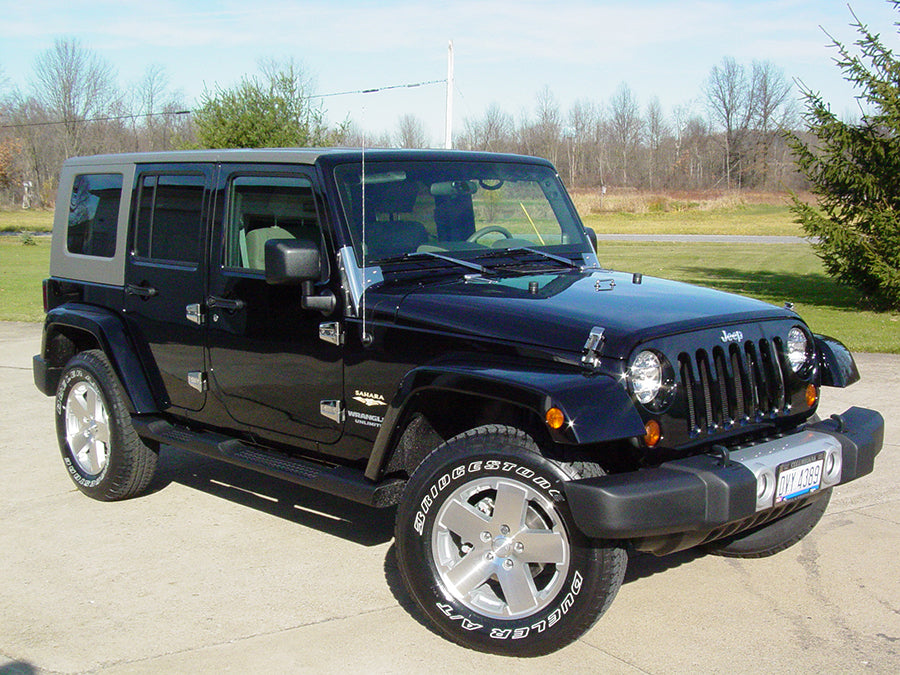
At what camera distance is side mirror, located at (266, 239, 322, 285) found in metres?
4.12

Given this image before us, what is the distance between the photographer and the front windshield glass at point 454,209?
4465mm

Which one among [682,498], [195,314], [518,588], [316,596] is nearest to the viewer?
[682,498]

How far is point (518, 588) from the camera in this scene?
3648 millimetres

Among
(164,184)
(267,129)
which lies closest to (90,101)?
(267,129)

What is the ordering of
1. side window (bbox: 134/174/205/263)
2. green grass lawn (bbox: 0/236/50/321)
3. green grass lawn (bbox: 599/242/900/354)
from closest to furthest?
side window (bbox: 134/174/205/263)
green grass lawn (bbox: 599/242/900/354)
green grass lawn (bbox: 0/236/50/321)

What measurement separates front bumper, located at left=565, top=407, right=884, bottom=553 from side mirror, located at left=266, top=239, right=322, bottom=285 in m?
1.54

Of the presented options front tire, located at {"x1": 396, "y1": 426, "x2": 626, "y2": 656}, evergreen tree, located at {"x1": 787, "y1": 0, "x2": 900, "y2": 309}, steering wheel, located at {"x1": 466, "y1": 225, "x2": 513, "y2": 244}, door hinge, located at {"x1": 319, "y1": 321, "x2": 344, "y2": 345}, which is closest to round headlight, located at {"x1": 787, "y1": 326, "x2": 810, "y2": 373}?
front tire, located at {"x1": 396, "y1": 426, "x2": 626, "y2": 656}

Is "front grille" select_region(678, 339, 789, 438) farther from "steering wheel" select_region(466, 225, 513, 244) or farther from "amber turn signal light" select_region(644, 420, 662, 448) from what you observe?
"steering wheel" select_region(466, 225, 513, 244)

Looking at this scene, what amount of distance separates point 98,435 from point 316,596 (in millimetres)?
2110

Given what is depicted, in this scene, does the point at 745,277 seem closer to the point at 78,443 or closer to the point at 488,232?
the point at 488,232

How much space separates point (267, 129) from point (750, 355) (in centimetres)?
2426

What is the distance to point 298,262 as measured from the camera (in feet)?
13.6

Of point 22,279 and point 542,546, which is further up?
point 22,279

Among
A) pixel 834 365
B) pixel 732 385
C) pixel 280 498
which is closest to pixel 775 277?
pixel 280 498
